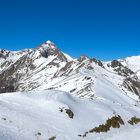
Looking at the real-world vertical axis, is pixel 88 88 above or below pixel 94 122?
above

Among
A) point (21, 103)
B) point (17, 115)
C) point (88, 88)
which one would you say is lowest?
point (17, 115)

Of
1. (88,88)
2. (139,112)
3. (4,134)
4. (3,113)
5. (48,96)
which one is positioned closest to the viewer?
(4,134)

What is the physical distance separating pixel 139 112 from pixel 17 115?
40352 millimetres

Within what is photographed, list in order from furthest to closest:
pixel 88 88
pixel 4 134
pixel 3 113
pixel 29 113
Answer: pixel 88 88 < pixel 29 113 < pixel 3 113 < pixel 4 134

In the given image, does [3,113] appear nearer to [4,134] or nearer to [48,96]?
[4,134]

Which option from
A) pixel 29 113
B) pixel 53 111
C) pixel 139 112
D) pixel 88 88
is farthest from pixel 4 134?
pixel 88 88

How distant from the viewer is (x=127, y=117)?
67438mm

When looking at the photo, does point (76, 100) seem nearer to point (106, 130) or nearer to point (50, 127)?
point (106, 130)

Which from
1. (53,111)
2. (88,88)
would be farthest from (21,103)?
(88,88)

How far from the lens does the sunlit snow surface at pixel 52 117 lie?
42044mm

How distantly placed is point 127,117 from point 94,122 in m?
14.0

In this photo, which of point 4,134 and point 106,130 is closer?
point 4,134

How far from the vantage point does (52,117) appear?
5081cm

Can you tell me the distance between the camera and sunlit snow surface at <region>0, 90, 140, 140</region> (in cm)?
4204
